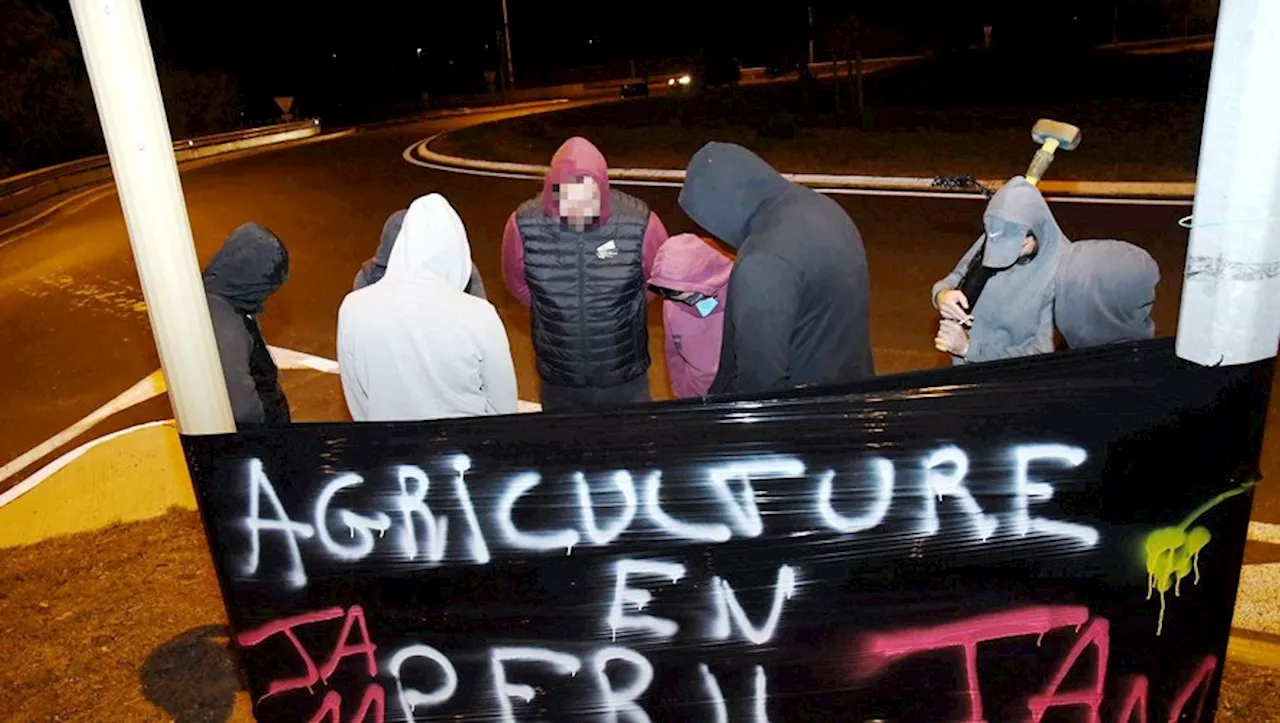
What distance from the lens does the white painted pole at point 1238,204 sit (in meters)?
1.96

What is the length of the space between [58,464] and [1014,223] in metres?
5.08

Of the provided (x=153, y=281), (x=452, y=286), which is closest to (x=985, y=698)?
(x=452, y=286)

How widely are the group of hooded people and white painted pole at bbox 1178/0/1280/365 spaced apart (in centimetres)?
67

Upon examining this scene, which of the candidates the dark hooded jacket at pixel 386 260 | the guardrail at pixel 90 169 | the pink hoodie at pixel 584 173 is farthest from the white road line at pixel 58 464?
the guardrail at pixel 90 169

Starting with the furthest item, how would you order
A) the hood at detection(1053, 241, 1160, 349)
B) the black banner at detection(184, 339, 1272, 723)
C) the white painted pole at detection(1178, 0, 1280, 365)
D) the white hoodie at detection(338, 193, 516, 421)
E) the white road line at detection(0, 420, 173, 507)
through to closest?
the white road line at detection(0, 420, 173, 507) → the white hoodie at detection(338, 193, 516, 421) → the hood at detection(1053, 241, 1160, 349) → the black banner at detection(184, 339, 1272, 723) → the white painted pole at detection(1178, 0, 1280, 365)

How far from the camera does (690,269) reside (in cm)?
340

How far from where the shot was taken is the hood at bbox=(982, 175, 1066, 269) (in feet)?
10.5

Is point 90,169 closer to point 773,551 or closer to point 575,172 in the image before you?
point 575,172

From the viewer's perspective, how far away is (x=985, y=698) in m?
2.50

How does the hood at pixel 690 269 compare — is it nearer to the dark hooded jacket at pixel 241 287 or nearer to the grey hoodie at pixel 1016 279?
the grey hoodie at pixel 1016 279

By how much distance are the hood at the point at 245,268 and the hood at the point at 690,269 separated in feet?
4.07

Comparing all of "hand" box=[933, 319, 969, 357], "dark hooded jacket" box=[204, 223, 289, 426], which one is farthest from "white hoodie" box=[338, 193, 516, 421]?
"hand" box=[933, 319, 969, 357]

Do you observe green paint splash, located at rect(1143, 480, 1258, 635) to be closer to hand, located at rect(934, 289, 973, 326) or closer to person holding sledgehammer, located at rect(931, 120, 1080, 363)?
person holding sledgehammer, located at rect(931, 120, 1080, 363)

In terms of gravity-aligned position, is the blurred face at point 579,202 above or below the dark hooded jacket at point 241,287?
above
